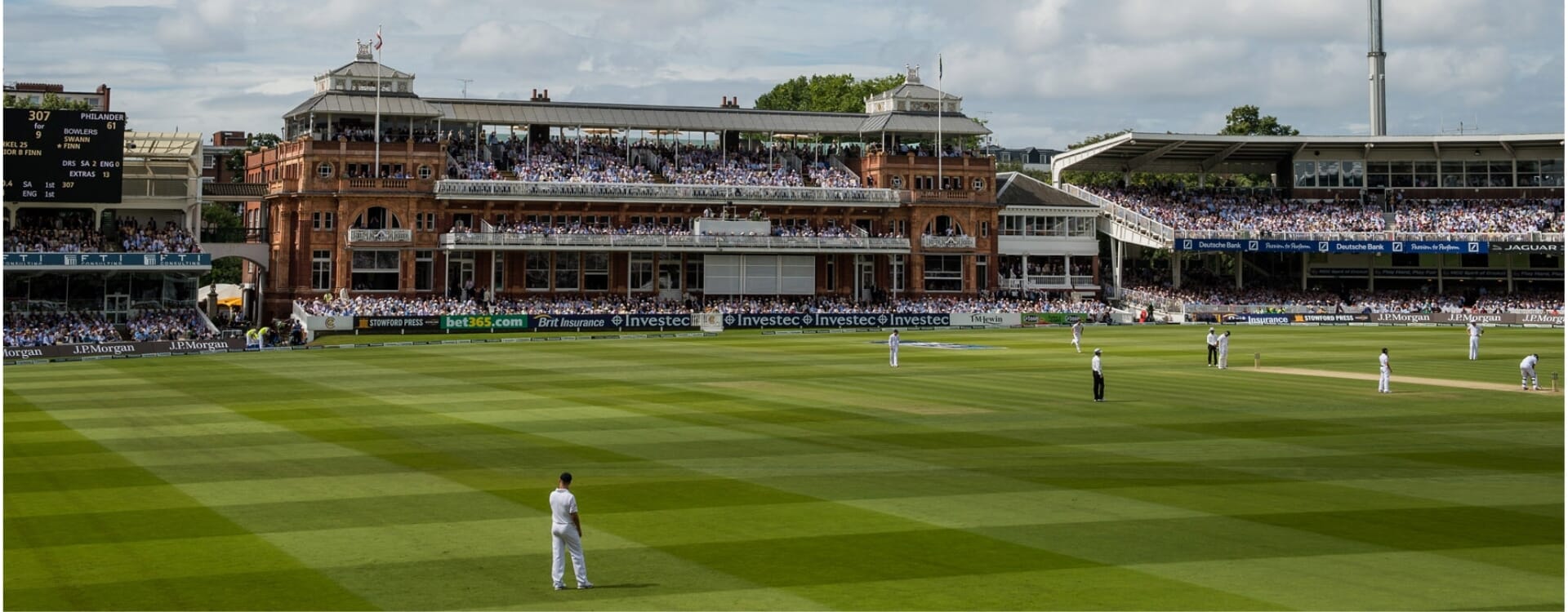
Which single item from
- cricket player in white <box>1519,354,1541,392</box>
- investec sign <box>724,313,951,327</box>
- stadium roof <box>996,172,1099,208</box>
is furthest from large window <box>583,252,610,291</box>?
cricket player in white <box>1519,354,1541,392</box>

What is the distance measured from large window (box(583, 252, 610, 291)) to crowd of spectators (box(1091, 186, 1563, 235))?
110 ft

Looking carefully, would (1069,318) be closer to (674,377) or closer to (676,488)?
(674,377)

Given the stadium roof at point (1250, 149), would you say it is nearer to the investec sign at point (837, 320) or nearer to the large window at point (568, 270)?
the investec sign at point (837, 320)

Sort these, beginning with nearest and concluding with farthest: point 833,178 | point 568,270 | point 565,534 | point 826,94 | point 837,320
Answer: point 565,534, point 837,320, point 568,270, point 833,178, point 826,94

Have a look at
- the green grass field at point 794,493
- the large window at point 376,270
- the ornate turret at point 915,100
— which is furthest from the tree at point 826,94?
the green grass field at point 794,493

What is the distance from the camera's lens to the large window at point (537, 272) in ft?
279

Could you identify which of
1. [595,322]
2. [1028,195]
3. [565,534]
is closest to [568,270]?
[595,322]

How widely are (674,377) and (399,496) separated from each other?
2327 centimetres

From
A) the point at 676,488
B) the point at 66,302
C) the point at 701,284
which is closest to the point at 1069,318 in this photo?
the point at 701,284

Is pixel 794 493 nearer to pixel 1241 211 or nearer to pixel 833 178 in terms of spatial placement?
pixel 833 178

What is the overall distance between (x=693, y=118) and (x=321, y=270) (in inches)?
932

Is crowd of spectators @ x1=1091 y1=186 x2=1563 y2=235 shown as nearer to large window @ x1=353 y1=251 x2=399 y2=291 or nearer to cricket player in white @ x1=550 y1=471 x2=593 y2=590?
large window @ x1=353 y1=251 x2=399 y2=291

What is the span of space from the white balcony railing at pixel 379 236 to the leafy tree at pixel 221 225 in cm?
3062

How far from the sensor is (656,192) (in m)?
86.1
